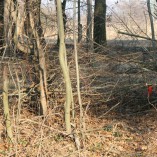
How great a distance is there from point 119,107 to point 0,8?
319 centimetres

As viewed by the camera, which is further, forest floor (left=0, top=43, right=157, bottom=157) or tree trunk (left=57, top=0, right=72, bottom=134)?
forest floor (left=0, top=43, right=157, bottom=157)

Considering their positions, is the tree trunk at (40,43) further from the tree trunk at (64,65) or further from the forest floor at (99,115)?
the tree trunk at (64,65)

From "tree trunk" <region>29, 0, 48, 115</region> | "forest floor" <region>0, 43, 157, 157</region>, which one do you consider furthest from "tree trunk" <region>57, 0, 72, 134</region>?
"tree trunk" <region>29, 0, 48, 115</region>

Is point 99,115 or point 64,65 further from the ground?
point 64,65

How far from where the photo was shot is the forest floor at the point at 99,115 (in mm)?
5773

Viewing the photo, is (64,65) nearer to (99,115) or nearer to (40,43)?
(40,43)

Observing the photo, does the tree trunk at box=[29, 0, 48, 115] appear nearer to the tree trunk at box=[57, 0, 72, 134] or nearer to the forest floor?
the forest floor

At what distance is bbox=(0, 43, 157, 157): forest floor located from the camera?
5773 millimetres

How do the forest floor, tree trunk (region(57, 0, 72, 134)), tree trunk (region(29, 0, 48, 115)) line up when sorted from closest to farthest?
tree trunk (region(57, 0, 72, 134)) < the forest floor < tree trunk (region(29, 0, 48, 115))

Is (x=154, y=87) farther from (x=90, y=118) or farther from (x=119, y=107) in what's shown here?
(x=90, y=118)

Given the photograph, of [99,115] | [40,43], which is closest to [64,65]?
[40,43]

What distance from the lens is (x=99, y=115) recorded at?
25.9ft

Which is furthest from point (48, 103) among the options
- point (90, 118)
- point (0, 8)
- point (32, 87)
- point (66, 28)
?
point (0, 8)

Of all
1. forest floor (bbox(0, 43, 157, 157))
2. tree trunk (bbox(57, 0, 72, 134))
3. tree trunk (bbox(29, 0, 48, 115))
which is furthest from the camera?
tree trunk (bbox(29, 0, 48, 115))
